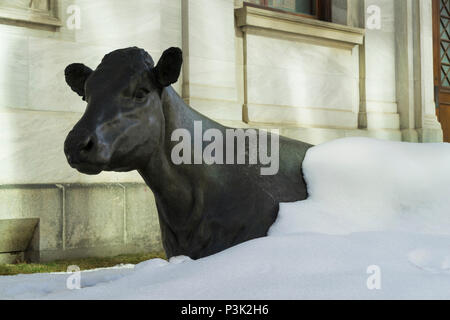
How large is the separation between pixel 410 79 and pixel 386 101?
1.89 ft

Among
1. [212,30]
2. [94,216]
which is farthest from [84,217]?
[212,30]

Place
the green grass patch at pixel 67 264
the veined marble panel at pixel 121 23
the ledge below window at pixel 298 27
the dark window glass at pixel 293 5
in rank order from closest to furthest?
1. the green grass patch at pixel 67 264
2. the veined marble panel at pixel 121 23
3. the ledge below window at pixel 298 27
4. the dark window glass at pixel 293 5

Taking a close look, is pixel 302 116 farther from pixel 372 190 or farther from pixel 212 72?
pixel 372 190

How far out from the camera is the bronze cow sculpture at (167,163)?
2961mm

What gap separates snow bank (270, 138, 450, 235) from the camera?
319 centimetres

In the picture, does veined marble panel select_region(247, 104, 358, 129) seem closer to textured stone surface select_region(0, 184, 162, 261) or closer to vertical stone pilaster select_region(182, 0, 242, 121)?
vertical stone pilaster select_region(182, 0, 242, 121)

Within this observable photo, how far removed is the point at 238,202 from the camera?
3.36 m

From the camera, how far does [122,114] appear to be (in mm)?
2996

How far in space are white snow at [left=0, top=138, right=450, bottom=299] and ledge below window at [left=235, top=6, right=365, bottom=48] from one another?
4.13 meters

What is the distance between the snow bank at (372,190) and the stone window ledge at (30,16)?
11.8 feet

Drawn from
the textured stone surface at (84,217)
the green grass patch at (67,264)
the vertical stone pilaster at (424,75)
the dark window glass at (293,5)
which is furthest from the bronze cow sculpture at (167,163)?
the vertical stone pilaster at (424,75)

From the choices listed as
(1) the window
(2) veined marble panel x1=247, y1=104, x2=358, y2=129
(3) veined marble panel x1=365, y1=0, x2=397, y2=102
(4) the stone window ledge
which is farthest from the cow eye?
(3) veined marble panel x1=365, y1=0, x2=397, y2=102

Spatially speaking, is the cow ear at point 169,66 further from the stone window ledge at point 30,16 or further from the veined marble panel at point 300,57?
the veined marble panel at point 300,57

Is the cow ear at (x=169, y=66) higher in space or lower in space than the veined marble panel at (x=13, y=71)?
lower
